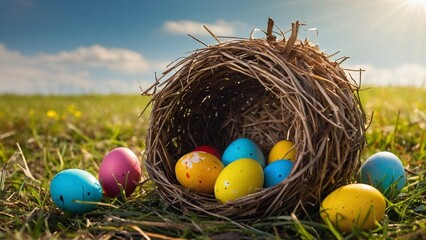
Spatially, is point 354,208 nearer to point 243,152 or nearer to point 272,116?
point 243,152

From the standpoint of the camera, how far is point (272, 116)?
3539 millimetres

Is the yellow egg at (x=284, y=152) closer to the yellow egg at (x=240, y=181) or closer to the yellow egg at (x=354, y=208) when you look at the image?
the yellow egg at (x=240, y=181)

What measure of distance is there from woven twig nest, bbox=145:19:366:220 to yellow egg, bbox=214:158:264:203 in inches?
3.1

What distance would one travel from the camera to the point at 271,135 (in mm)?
3582

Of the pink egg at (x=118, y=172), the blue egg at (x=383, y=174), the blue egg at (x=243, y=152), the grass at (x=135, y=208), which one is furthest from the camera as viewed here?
the pink egg at (x=118, y=172)

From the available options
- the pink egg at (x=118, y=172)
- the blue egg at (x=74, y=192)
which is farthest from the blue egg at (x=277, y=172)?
the blue egg at (x=74, y=192)

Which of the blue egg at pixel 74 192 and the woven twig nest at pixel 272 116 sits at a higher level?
the woven twig nest at pixel 272 116

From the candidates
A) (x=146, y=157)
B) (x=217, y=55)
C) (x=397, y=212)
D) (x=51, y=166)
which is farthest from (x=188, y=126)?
(x=51, y=166)

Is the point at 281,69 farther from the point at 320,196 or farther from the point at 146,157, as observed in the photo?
the point at 146,157

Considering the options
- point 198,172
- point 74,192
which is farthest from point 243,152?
point 74,192

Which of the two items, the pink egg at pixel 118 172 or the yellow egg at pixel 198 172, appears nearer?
the yellow egg at pixel 198 172

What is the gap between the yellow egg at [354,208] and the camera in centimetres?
Answer: 247

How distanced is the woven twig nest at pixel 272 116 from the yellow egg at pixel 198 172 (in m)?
0.08

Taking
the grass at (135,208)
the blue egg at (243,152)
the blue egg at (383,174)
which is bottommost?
the grass at (135,208)
